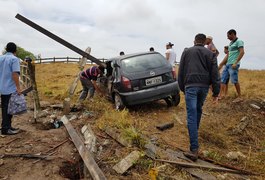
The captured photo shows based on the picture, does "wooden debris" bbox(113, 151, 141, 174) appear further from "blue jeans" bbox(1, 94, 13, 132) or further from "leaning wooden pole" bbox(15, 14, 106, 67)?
"leaning wooden pole" bbox(15, 14, 106, 67)

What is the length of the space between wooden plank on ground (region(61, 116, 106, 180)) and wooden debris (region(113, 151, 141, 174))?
319mm

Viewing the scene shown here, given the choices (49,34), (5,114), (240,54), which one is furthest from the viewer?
(49,34)

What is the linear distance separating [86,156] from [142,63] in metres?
3.62

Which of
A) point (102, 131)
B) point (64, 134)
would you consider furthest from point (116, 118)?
point (64, 134)

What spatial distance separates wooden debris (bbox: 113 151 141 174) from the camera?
14.9 ft

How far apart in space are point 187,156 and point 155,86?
3.10 m

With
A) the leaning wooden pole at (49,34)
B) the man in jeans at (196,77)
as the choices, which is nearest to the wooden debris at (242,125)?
the man in jeans at (196,77)

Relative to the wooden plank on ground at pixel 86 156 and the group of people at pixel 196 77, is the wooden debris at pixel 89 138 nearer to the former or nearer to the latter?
the wooden plank on ground at pixel 86 156

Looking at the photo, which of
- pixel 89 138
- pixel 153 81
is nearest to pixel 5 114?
pixel 89 138

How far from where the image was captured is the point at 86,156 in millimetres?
4984

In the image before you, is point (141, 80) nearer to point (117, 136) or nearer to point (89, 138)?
point (117, 136)

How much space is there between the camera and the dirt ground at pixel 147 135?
4852 mm

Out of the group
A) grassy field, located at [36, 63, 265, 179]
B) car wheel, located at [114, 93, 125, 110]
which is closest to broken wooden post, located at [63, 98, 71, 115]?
grassy field, located at [36, 63, 265, 179]

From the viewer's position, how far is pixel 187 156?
191 inches
